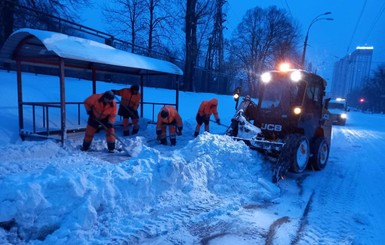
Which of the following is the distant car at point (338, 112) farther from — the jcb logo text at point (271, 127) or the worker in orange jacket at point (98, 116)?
the worker in orange jacket at point (98, 116)

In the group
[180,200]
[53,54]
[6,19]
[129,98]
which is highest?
[6,19]

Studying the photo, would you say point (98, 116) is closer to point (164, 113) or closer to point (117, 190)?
point (164, 113)

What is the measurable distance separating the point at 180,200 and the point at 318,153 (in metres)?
4.10

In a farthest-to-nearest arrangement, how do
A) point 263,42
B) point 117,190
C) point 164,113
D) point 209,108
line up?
point 263,42 < point 209,108 < point 164,113 < point 117,190

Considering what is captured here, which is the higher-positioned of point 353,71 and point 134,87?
point 353,71

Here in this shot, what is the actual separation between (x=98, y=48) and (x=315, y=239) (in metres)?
6.64

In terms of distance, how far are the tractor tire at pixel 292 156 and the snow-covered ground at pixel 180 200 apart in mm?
247

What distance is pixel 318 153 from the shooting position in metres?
6.65

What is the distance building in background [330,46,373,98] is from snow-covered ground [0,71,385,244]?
36489mm

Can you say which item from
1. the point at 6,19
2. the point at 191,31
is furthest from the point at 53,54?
the point at 191,31

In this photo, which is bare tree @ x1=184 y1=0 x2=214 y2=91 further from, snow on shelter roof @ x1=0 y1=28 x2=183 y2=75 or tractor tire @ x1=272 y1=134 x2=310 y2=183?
tractor tire @ x1=272 y1=134 x2=310 y2=183

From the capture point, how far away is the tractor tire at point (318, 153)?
6.64 metres

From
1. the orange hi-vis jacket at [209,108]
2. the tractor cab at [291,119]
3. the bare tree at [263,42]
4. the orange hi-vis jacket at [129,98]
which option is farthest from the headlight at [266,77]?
the bare tree at [263,42]

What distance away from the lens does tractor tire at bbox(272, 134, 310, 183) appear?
5367mm
